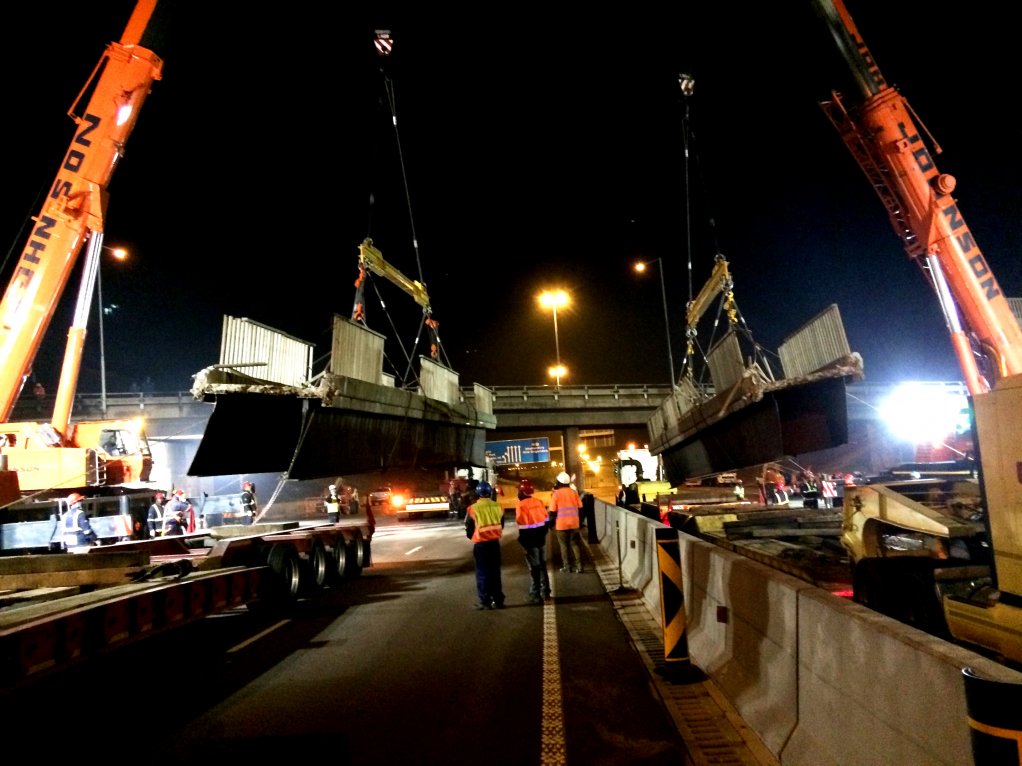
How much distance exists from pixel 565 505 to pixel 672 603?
5.60m

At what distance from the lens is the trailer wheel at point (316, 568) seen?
35.1 feet

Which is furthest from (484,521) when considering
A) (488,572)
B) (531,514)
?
(531,514)

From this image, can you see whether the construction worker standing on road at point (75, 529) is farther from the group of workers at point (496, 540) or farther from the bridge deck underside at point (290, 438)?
the group of workers at point (496, 540)

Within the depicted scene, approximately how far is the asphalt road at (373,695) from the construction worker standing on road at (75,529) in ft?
10.8

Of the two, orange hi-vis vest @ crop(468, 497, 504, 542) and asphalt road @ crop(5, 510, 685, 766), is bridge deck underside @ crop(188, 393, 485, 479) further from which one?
asphalt road @ crop(5, 510, 685, 766)

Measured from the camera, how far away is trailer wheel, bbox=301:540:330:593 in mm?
10695

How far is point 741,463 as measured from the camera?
11.7 metres

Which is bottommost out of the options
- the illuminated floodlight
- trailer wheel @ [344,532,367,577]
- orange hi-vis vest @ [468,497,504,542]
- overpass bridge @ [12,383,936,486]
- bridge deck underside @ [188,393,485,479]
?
trailer wheel @ [344,532,367,577]

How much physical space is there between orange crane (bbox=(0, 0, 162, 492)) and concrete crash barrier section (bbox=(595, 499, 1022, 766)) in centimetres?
954

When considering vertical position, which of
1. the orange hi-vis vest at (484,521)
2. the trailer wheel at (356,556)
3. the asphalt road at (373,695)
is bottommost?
the asphalt road at (373,695)

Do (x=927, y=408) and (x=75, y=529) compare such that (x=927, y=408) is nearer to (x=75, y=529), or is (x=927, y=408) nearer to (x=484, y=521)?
(x=484, y=521)

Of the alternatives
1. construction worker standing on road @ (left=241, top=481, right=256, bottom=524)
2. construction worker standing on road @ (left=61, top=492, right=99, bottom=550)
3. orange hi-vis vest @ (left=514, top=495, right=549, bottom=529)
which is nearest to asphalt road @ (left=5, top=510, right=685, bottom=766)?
orange hi-vis vest @ (left=514, top=495, right=549, bottom=529)

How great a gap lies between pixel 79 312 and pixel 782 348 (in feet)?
39.5

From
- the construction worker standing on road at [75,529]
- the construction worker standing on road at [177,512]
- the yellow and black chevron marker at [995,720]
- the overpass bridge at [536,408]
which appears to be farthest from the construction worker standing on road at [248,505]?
the yellow and black chevron marker at [995,720]
